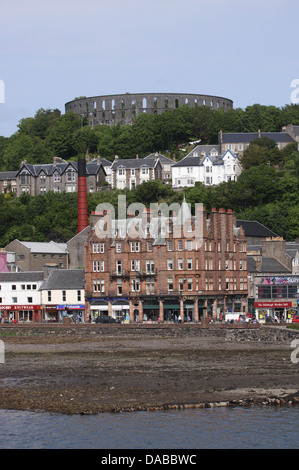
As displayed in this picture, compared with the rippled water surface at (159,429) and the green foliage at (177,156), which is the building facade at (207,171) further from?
the rippled water surface at (159,429)

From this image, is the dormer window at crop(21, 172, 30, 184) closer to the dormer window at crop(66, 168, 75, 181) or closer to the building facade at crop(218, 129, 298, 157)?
the dormer window at crop(66, 168, 75, 181)

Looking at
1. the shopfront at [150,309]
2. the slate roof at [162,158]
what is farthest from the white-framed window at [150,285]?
the slate roof at [162,158]

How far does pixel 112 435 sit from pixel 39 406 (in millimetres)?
6280

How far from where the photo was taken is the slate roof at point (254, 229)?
119438 millimetres

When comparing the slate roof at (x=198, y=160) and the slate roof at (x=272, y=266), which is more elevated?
the slate roof at (x=198, y=160)

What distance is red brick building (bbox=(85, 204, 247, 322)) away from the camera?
9494cm

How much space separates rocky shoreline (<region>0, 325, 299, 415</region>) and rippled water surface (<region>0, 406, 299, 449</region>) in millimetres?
1108

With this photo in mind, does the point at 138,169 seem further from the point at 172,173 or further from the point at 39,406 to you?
the point at 39,406

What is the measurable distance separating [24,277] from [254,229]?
1316 inches

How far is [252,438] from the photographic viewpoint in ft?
118

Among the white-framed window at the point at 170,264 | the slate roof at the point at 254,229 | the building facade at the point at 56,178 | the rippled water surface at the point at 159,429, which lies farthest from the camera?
the building facade at the point at 56,178

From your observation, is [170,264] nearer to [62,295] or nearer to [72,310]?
[72,310]

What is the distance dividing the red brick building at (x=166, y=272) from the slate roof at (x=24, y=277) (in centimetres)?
844
